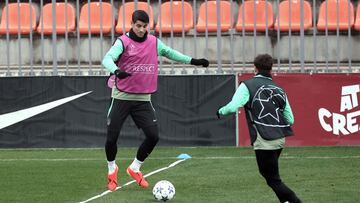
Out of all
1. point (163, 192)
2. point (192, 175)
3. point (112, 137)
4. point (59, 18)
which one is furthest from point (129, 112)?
point (59, 18)

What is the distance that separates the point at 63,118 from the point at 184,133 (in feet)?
7.05

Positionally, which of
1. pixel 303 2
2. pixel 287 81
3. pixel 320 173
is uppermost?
pixel 303 2

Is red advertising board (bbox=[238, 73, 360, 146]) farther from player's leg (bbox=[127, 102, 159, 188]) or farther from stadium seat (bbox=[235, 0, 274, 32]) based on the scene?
player's leg (bbox=[127, 102, 159, 188])

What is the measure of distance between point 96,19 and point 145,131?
6076mm

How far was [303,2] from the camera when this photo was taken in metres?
16.6

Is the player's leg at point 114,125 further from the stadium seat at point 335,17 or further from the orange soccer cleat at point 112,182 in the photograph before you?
the stadium seat at point 335,17

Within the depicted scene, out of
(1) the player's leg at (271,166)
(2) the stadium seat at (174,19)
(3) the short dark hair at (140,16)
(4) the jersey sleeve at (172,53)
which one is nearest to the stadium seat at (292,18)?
(2) the stadium seat at (174,19)

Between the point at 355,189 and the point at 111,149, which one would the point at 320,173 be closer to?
the point at 355,189

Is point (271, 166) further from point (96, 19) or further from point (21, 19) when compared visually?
point (21, 19)

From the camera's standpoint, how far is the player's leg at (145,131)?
1122 cm

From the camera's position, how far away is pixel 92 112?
16.4 metres

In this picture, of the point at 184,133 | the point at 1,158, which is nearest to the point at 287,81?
the point at 184,133

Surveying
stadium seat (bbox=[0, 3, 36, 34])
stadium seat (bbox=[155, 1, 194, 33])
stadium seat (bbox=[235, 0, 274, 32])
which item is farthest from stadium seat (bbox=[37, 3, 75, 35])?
stadium seat (bbox=[235, 0, 274, 32])

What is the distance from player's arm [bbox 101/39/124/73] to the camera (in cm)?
1052
